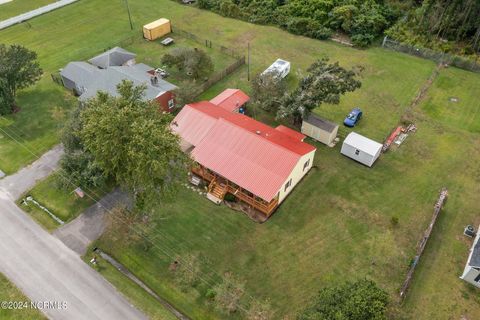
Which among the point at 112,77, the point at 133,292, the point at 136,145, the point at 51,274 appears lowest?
the point at 51,274

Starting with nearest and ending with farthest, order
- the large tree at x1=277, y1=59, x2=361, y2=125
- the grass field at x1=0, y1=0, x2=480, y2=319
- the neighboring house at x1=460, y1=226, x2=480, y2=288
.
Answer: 1. the neighboring house at x1=460, y1=226, x2=480, y2=288
2. the grass field at x1=0, y1=0, x2=480, y2=319
3. the large tree at x1=277, y1=59, x2=361, y2=125

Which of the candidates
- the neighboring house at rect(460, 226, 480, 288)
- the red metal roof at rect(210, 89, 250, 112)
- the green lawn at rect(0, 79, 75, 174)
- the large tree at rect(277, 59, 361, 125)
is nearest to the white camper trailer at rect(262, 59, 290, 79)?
the red metal roof at rect(210, 89, 250, 112)

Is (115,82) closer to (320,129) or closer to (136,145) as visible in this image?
(136,145)

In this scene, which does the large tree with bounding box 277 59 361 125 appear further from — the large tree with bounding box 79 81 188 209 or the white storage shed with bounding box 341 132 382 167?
the large tree with bounding box 79 81 188 209

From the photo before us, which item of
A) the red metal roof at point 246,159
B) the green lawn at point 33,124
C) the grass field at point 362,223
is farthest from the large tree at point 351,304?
the green lawn at point 33,124

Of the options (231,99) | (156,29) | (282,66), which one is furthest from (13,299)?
(156,29)

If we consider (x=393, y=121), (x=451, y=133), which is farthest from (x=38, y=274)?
(x=451, y=133)
